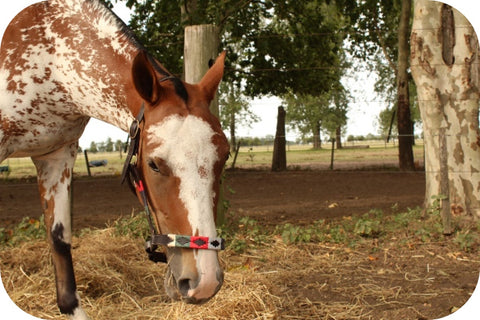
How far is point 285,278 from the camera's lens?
12.8 feet

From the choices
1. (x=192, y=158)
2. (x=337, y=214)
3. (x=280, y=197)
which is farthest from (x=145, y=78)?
(x=280, y=197)

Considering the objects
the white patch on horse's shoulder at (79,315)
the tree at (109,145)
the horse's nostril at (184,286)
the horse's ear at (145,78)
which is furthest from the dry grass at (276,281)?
the tree at (109,145)

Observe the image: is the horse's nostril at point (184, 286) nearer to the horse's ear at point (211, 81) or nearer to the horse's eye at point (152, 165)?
the horse's eye at point (152, 165)

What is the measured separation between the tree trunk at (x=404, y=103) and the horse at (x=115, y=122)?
9725 millimetres

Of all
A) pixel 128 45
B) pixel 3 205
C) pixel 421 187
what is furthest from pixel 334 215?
pixel 3 205

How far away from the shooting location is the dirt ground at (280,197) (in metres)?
6.75

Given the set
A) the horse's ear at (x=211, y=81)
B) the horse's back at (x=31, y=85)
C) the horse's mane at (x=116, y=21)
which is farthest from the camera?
the horse's back at (x=31, y=85)

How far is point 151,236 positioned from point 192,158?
43 centimetres

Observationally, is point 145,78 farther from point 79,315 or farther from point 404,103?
point 404,103

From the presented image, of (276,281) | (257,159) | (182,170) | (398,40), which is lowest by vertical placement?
(276,281)

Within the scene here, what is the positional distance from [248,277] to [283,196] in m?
4.97

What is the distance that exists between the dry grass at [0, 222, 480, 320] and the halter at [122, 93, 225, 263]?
95 centimetres

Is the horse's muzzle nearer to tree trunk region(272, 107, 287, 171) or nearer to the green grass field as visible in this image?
the green grass field

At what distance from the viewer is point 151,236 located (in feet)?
A: 7.11
